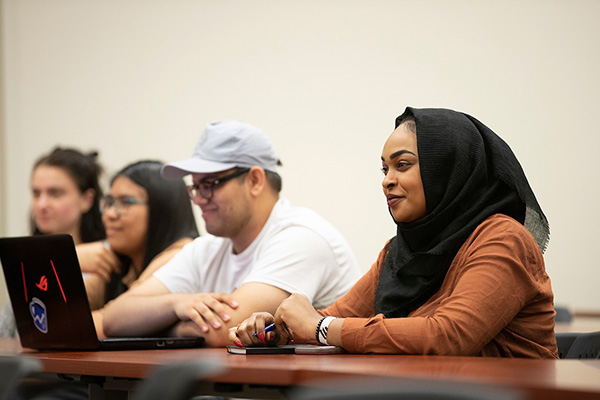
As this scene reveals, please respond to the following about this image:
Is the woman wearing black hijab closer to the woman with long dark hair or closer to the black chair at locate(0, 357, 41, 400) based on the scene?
the black chair at locate(0, 357, 41, 400)

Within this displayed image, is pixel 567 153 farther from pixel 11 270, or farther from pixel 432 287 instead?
pixel 11 270

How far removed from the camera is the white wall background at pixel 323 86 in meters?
4.03

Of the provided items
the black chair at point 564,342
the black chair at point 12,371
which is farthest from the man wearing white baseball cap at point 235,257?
the black chair at point 12,371

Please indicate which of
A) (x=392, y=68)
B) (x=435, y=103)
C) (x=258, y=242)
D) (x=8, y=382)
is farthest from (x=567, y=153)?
(x=8, y=382)

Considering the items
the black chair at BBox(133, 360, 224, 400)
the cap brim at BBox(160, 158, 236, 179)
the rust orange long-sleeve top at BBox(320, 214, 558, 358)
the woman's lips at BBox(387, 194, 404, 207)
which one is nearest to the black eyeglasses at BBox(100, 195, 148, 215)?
the cap brim at BBox(160, 158, 236, 179)

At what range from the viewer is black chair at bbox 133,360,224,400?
1.13 m

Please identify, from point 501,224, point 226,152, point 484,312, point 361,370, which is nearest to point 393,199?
point 501,224

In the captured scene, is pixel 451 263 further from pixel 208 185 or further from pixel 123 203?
pixel 123 203

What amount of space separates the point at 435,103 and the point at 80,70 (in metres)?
2.74

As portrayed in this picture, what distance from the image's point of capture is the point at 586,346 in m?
2.12

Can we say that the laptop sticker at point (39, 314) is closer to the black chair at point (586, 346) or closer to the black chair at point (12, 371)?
the black chair at point (12, 371)

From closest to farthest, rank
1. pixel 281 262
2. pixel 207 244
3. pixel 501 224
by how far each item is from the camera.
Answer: pixel 501 224, pixel 281 262, pixel 207 244

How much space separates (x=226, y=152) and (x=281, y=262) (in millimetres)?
514

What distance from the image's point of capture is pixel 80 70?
5504 mm
